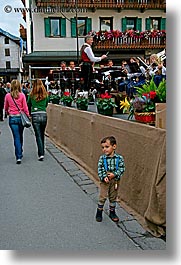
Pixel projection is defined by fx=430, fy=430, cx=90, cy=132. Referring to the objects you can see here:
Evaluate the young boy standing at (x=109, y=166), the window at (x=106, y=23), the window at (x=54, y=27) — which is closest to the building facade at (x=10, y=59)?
the window at (x=106, y=23)

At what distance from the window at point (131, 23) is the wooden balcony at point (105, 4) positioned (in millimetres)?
776

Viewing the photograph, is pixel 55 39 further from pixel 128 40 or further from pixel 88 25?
pixel 128 40

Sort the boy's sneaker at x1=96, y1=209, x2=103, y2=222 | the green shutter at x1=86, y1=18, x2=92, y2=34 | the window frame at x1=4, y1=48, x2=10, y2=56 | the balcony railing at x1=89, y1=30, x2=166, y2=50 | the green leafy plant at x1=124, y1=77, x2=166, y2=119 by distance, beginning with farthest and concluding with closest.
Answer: the window frame at x1=4, y1=48, x2=10, y2=56 → the green shutter at x1=86, y1=18, x2=92, y2=34 → the balcony railing at x1=89, y1=30, x2=166, y2=50 → the green leafy plant at x1=124, y1=77, x2=166, y2=119 → the boy's sneaker at x1=96, y1=209, x2=103, y2=222

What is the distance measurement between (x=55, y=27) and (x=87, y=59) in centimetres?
1891

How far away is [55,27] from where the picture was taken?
28.6 metres

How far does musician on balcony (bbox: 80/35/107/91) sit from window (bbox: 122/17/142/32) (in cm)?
1896

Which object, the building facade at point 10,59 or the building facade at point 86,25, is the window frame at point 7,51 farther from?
the building facade at point 86,25

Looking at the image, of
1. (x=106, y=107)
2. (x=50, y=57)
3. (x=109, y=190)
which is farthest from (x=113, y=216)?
(x=50, y=57)

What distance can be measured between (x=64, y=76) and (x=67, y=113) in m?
5.45

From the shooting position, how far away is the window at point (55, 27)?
92.9 feet

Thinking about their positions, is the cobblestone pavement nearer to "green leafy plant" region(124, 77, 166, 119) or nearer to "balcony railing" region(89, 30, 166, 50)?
"green leafy plant" region(124, 77, 166, 119)

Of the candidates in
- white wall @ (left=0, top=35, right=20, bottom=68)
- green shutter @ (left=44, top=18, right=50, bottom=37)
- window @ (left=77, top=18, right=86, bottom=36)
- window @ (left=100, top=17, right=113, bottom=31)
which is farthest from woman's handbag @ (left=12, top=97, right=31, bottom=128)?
white wall @ (left=0, top=35, right=20, bottom=68)

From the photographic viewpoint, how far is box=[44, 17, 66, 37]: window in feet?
92.9

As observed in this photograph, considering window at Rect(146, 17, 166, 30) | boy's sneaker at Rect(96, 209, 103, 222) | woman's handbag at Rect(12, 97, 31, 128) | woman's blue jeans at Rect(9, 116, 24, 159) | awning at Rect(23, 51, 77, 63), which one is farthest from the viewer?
window at Rect(146, 17, 166, 30)
